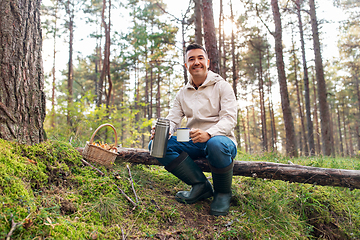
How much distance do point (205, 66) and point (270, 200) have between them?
1.97m

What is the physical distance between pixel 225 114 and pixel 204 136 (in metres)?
0.42

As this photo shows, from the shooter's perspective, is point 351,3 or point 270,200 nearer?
point 270,200

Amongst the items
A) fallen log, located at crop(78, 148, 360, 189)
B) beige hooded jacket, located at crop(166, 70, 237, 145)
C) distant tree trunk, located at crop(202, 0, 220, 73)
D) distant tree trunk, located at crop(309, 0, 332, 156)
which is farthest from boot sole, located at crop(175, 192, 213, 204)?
distant tree trunk, located at crop(309, 0, 332, 156)

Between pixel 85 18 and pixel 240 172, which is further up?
pixel 85 18

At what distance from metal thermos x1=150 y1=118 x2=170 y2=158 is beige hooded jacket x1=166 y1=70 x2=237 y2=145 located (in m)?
0.50

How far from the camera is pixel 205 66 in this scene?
289 centimetres

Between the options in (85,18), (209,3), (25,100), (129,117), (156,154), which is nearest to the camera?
(25,100)

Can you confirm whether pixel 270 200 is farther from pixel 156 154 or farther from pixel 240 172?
pixel 156 154

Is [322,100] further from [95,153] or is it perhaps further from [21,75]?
[21,75]

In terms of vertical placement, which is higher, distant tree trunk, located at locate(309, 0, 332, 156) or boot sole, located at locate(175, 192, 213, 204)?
distant tree trunk, located at locate(309, 0, 332, 156)

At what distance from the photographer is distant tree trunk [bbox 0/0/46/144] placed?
2166mm

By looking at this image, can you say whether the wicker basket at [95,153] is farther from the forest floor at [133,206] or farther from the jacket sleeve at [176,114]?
the jacket sleeve at [176,114]

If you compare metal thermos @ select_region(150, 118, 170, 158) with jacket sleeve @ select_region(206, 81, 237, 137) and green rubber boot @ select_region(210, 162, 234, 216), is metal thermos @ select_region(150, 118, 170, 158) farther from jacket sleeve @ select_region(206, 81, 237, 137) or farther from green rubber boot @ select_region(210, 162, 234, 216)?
green rubber boot @ select_region(210, 162, 234, 216)

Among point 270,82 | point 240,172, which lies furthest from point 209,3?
point 270,82
